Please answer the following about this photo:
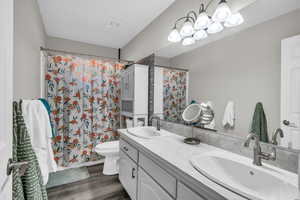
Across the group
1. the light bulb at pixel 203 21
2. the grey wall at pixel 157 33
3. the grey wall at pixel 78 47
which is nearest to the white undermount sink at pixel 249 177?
the light bulb at pixel 203 21

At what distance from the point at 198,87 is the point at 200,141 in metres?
0.52

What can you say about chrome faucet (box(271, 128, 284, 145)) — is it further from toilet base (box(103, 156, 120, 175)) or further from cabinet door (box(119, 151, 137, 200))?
toilet base (box(103, 156, 120, 175))

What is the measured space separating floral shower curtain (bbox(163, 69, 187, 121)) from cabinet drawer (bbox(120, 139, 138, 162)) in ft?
2.04

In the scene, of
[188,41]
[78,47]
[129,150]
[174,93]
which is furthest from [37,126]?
[78,47]

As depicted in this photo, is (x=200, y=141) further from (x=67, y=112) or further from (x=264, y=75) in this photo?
(x=67, y=112)

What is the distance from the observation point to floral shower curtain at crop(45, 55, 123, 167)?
214cm

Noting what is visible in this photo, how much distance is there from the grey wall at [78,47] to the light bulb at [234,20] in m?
2.57

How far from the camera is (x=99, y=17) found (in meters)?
2.02

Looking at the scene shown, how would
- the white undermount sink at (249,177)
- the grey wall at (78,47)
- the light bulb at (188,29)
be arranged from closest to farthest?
the white undermount sink at (249,177), the light bulb at (188,29), the grey wall at (78,47)

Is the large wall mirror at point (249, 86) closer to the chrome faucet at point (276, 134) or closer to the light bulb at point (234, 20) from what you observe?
the chrome faucet at point (276, 134)

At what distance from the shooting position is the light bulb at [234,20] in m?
1.05

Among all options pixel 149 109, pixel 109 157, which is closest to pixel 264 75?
pixel 149 109

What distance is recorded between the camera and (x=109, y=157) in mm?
2090

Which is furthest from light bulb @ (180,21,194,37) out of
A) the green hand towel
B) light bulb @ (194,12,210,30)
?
the green hand towel
